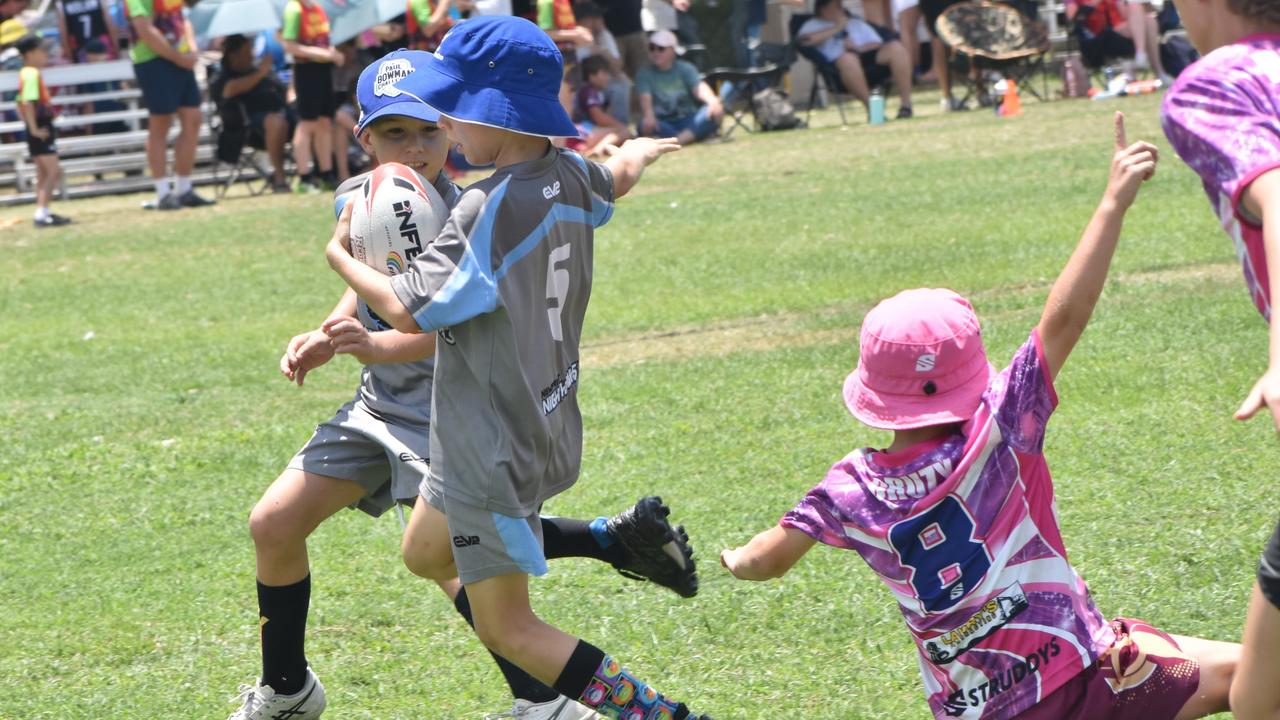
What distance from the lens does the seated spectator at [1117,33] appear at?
1934 cm

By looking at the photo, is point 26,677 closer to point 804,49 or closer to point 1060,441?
point 1060,441

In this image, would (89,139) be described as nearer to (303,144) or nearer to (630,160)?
(303,144)

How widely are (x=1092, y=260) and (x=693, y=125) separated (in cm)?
1582

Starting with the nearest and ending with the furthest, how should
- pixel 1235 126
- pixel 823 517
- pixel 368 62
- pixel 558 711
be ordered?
pixel 1235 126 → pixel 823 517 → pixel 558 711 → pixel 368 62

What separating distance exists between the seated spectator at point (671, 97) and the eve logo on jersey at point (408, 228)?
1457 centimetres

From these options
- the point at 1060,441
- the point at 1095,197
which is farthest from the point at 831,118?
the point at 1060,441

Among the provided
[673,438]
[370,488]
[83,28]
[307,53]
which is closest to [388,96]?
[370,488]

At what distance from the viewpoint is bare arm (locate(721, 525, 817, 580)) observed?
3021 mm

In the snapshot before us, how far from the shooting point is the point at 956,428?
9.71ft

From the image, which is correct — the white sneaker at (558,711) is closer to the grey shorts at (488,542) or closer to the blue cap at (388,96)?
the grey shorts at (488,542)

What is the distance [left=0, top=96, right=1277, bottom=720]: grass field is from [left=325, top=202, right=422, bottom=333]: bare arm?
53.0 inches

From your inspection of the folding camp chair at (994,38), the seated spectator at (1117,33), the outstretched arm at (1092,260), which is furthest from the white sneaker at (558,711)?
the seated spectator at (1117,33)

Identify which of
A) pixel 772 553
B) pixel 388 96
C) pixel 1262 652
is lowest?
pixel 772 553

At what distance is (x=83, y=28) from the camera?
20.4m
